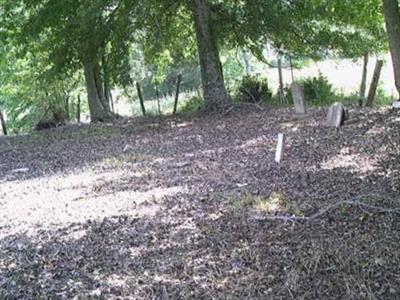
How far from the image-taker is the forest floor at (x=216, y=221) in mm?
4375

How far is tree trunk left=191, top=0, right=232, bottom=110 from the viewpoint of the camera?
15758 mm

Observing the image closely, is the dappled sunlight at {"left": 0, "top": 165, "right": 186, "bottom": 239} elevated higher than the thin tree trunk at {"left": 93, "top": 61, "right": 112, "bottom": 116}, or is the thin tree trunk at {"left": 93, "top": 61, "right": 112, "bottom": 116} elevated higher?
the thin tree trunk at {"left": 93, "top": 61, "right": 112, "bottom": 116}

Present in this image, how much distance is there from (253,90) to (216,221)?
43.9 feet

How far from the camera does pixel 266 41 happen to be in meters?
16.8

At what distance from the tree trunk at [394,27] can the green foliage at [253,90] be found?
7952 mm

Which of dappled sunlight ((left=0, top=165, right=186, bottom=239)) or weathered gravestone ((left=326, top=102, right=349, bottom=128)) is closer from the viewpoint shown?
dappled sunlight ((left=0, top=165, right=186, bottom=239))

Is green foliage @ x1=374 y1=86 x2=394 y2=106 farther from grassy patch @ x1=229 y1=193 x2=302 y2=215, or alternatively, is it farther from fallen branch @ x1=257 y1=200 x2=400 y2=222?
fallen branch @ x1=257 y1=200 x2=400 y2=222

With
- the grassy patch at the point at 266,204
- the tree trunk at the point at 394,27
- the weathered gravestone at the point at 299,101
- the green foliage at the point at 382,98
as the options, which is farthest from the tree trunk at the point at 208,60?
the grassy patch at the point at 266,204

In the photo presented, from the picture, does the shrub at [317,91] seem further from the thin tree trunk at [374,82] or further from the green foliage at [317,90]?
the thin tree trunk at [374,82]

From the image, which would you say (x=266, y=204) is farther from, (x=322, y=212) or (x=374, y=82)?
(x=374, y=82)

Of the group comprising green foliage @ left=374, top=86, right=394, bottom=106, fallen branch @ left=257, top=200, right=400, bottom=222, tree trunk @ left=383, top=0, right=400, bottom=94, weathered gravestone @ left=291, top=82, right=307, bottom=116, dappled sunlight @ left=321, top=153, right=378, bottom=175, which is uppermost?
tree trunk @ left=383, top=0, right=400, bottom=94

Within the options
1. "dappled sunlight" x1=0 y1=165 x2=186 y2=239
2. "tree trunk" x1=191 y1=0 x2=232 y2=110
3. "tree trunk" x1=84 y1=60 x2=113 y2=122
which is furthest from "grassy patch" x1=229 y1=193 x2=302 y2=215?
"tree trunk" x1=84 y1=60 x2=113 y2=122

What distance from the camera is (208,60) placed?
1598 cm

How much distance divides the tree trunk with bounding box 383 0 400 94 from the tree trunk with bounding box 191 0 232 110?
232 inches
